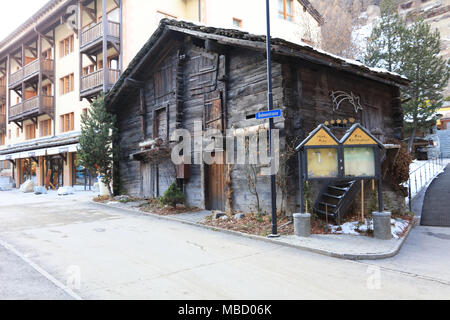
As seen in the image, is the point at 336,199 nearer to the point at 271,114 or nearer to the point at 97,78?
the point at 271,114

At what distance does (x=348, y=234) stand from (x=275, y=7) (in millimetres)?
23065

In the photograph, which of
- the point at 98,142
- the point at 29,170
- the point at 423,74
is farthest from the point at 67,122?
the point at 423,74

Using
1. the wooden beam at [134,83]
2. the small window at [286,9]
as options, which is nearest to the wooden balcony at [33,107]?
the wooden beam at [134,83]

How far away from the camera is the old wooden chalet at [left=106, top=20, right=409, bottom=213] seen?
32.2 ft

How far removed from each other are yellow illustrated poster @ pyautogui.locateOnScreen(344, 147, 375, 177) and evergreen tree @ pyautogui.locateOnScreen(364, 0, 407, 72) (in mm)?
22380

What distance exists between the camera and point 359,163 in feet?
26.7

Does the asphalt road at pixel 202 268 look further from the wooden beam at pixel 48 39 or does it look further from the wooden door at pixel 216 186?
the wooden beam at pixel 48 39

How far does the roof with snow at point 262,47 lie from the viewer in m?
8.95

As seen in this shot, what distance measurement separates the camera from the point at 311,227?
870 centimetres

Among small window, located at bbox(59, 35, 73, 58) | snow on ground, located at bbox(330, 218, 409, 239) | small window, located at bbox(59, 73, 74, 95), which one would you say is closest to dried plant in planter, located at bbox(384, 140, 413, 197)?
snow on ground, located at bbox(330, 218, 409, 239)

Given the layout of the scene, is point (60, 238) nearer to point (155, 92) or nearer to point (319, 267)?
point (319, 267)

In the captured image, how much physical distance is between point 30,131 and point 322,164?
3078 cm

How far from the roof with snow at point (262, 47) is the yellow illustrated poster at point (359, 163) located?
119 inches
